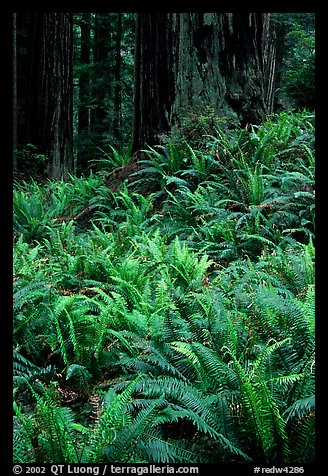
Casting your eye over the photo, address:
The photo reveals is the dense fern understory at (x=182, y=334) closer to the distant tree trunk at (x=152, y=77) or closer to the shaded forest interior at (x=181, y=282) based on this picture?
the shaded forest interior at (x=181, y=282)

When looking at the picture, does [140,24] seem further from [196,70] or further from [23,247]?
[23,247]

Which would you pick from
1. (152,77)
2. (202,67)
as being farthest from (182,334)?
(152,77)

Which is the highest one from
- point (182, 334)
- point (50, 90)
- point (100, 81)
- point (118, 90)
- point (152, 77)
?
point (100, 81)

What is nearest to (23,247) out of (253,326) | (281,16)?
(253,326)

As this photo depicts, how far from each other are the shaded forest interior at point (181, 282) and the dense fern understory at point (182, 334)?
1 centimetres

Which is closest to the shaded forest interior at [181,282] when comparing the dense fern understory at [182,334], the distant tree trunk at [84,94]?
the dense fern understory at [182,334]

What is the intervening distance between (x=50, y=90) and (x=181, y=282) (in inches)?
329

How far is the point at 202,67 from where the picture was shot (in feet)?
19.7

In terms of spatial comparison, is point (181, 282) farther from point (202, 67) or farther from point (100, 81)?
point (100, 81)

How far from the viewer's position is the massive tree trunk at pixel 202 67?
5.98 meters

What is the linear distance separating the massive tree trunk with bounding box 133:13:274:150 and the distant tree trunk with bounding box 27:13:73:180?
4.67 m

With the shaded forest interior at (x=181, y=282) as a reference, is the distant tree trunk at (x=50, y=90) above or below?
above

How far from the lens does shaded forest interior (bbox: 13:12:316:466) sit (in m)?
1.81
